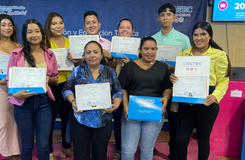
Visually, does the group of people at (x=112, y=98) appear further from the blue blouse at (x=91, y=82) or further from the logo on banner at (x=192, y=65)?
the logo on banner at (x=192, y=65)

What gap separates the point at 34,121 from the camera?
1.79 m

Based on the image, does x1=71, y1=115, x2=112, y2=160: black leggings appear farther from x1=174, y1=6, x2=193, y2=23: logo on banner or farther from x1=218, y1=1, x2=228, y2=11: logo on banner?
x1=218, y1=1, x2=228, y2=11: logo on banner

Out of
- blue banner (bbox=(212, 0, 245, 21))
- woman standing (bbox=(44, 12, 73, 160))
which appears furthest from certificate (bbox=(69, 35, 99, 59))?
blue banner (bbox=(212, 0, 245, 21))

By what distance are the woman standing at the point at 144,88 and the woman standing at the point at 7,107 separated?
52.2 inches

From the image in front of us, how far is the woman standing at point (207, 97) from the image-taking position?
1.73 metres

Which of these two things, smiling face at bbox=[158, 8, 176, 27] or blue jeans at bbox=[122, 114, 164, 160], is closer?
blue jeans at bbox=[122, 114, 164, 160]

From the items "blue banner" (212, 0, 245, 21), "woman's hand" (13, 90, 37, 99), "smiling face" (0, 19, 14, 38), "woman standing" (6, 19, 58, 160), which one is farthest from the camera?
"blue banner" (212, 0, 245, 21)

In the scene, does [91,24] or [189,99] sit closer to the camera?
[189,99]

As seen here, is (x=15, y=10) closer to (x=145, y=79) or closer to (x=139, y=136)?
(x=145, y=79)

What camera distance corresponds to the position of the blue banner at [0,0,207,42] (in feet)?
11.1

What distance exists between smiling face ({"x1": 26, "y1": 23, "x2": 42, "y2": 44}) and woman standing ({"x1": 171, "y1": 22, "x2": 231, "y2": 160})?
52.4 inches

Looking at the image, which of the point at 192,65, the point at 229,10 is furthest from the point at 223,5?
the point at 192,65

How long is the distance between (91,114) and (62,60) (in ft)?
2.59

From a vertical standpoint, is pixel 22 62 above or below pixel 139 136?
above
